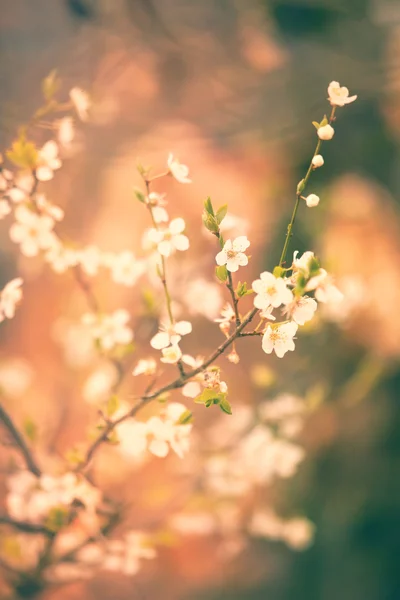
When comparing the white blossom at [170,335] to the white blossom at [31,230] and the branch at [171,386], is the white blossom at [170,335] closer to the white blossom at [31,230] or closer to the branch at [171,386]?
the branch at [171,386]

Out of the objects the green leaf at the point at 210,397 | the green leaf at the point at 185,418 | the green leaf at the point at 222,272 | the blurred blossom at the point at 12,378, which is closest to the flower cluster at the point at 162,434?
the green leaf at the point at 185,418

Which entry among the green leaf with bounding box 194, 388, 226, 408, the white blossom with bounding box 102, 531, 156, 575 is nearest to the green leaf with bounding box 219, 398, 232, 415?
the green leaf with bounding box 194, 388, 226, 408

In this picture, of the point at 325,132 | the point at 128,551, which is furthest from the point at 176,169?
the point at 128,551

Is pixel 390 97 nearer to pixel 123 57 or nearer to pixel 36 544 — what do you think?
pixel 123 57

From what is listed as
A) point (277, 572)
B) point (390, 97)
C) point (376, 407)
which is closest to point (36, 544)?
point (277, 572)

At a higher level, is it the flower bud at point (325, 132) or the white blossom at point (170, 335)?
the flower bud at point (325, 132)

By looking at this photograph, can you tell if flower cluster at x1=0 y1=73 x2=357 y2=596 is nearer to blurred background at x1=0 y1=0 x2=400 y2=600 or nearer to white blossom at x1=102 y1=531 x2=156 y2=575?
white blossom at x1=102 y1=531 x2=156 y2=575
